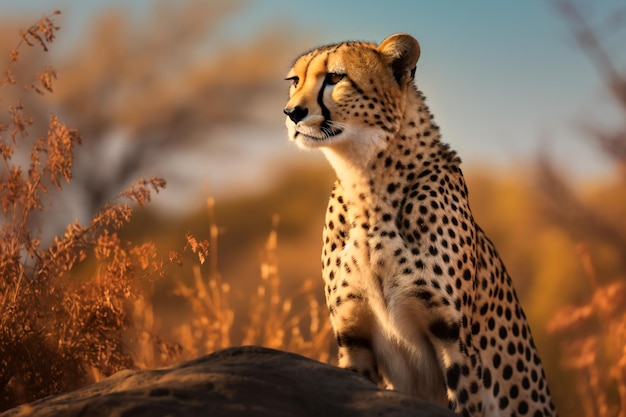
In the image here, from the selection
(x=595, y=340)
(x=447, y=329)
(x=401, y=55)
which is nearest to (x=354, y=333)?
(x=447, y=329)

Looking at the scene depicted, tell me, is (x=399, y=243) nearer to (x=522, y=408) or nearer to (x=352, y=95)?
(x=352, y=95)

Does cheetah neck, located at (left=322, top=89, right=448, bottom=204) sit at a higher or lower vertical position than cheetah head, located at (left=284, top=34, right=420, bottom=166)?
lower

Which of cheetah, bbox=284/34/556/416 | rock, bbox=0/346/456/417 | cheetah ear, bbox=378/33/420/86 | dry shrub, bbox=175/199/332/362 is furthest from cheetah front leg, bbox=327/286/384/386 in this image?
dry shrub, bbox=175/199/332/362

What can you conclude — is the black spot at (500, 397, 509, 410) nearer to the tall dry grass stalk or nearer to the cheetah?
the cheetah

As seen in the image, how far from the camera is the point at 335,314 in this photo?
125 inches

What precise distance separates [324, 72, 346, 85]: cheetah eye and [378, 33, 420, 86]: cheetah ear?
0.58 feet

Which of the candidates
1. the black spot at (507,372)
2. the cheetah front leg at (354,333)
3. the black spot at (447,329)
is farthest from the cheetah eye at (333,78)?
the black spot at (507,372)

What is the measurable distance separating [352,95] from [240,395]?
115 centimetres

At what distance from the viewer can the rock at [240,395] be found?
2.25 m

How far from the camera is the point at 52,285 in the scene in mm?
3574

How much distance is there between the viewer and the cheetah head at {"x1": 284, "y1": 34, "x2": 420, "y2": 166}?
3.07 meters

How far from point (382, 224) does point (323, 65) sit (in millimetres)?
533

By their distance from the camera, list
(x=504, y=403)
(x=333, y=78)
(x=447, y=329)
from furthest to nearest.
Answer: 1. (x=504, y=403)
2. (x=333, y=78)
3. (x=447, y=329)


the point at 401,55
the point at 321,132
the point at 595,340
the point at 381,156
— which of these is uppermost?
the point at 401,55
